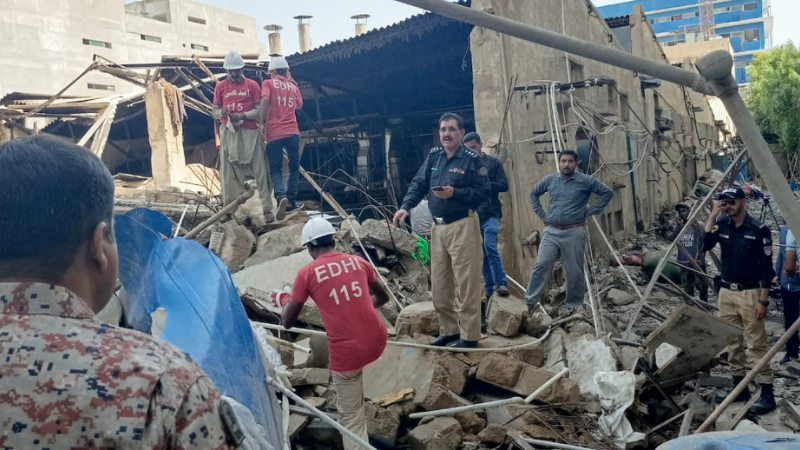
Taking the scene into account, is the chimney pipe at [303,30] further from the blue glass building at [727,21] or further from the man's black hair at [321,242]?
the blue glass building at [727,21]

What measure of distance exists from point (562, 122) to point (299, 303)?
696cm

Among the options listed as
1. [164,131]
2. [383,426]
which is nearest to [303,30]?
→ [164,131]

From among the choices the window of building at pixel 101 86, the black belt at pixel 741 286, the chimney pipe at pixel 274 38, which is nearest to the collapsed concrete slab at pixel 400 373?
the black belt at pixel 741 286

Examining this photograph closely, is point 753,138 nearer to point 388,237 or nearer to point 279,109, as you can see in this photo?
point 388,237

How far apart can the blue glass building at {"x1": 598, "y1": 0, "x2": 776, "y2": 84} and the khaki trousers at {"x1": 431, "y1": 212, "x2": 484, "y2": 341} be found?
62863mm

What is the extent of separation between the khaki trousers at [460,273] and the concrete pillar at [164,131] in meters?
7.97

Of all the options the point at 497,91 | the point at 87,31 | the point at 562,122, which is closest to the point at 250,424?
the point at 497,91

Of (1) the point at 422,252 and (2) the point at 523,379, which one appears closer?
(2) the point at 523,379

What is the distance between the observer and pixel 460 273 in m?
5.20

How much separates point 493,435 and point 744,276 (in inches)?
117

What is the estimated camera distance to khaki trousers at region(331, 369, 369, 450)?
392cm

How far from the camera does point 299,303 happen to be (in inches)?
154

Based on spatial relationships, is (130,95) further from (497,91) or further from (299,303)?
(299,303)

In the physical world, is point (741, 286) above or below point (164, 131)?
below
